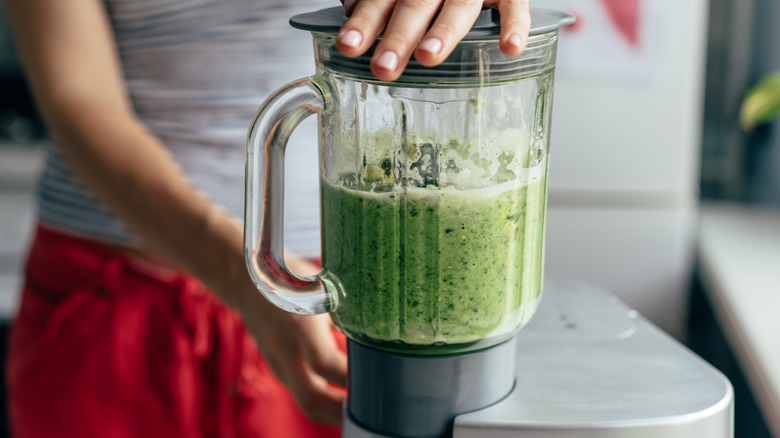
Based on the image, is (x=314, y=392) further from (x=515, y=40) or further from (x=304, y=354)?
(x=515, y=40)

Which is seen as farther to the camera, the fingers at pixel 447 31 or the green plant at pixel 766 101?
the green plant at pixel 766 101

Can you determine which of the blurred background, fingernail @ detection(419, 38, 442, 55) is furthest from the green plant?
fingernail @ detection(419, 38, 442, 55)

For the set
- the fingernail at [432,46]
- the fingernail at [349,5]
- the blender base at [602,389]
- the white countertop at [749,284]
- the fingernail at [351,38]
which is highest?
the fingernail at [349,5]

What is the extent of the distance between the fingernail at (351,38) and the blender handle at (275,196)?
63mm

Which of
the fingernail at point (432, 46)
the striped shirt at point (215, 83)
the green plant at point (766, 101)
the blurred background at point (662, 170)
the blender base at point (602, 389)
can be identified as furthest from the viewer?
the blurred background at point (662, 170)

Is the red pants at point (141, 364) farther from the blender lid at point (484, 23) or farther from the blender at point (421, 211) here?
the blender lid at point (484, 23)

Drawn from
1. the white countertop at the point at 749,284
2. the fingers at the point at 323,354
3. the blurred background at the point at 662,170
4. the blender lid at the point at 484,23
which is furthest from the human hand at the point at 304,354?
the blurred background at the point at 662,170

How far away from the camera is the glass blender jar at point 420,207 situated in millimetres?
425

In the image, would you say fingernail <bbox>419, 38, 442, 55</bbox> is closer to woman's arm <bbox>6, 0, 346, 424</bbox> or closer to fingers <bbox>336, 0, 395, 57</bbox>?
fingers <bbox>336, 0, 395, 57</bbox>

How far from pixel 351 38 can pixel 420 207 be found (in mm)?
98

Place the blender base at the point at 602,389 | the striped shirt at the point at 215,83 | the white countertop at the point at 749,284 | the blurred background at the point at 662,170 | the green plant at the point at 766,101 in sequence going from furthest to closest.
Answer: the blurred background at the point at 662,170 → the green plant at the point at 766,101 → the white countertop at the point at 749,284 → the striped shirt at the point at 215,83 → the blender base at the point at 602,389

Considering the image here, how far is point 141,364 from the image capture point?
82 centimetres

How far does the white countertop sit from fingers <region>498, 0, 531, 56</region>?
68 cm

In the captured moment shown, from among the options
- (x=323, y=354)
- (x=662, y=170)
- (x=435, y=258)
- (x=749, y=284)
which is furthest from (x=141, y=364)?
(x=662, y=170)
